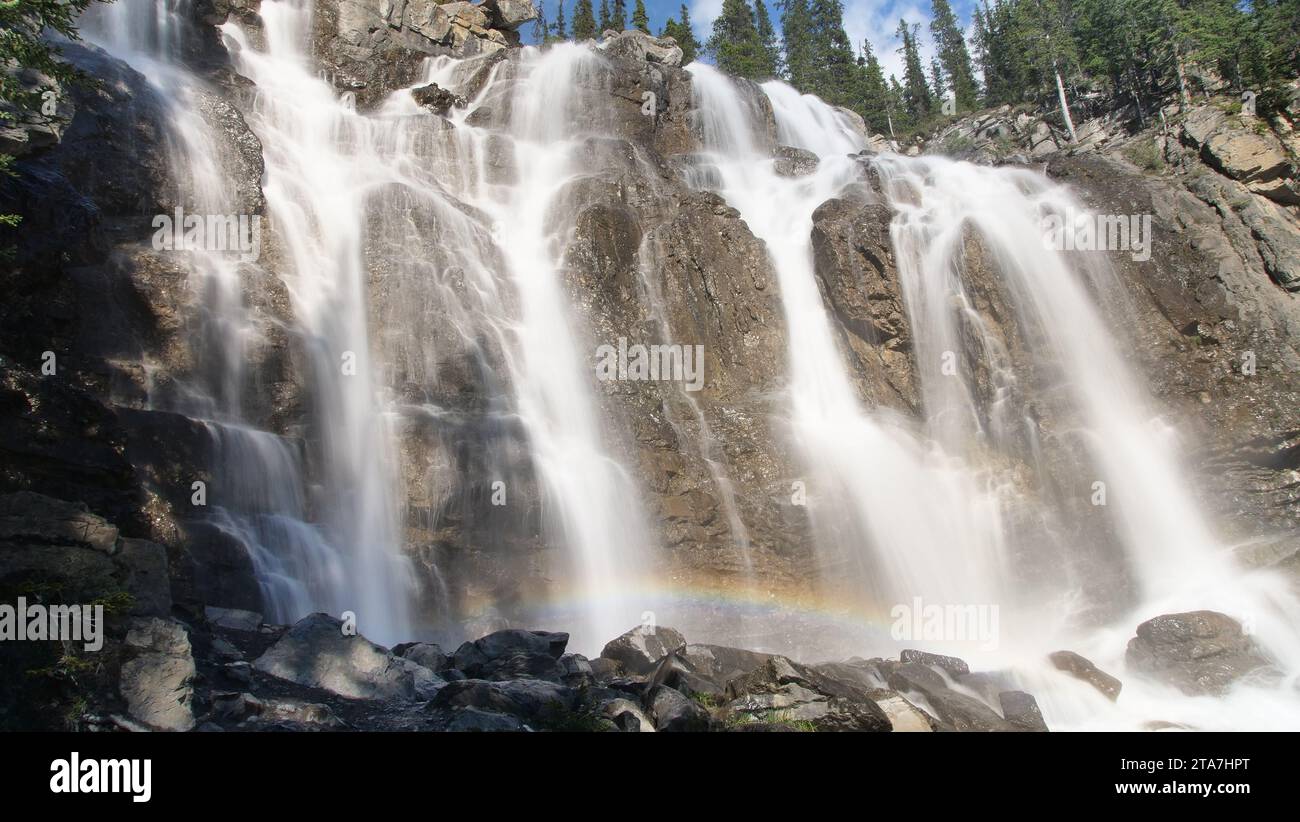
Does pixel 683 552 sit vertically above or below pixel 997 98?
below

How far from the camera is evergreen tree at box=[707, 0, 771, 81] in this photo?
201 ft

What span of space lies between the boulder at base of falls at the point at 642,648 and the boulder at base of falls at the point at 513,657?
118 cm

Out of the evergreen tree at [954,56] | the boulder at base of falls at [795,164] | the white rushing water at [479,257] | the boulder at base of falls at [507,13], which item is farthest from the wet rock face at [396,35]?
the evergreen tree at [954,56]

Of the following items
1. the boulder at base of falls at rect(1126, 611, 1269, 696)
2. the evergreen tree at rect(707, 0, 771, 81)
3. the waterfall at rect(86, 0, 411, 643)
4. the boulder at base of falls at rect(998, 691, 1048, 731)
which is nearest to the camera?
the boulder at base of falls at rect(998, 691, 1048, 731)

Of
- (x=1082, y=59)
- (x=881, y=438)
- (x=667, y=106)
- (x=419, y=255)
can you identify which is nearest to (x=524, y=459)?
(x=419, y=255)

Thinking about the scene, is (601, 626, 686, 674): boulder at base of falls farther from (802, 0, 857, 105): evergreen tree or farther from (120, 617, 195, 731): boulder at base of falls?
(802, 0, 857, 105): evergreen tree

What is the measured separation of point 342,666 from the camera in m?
11.3

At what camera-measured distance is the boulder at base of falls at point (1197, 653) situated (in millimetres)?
16344

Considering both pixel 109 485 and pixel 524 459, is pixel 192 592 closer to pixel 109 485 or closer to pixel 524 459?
pixel 109 485

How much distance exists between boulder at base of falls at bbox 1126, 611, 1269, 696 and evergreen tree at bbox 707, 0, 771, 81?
49.4 meters

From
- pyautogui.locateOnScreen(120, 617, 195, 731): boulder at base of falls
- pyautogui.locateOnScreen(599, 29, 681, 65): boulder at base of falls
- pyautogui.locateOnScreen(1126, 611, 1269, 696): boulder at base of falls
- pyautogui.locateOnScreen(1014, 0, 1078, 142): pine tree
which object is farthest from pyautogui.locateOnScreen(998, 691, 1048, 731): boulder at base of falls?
pyautogui.locateOnScreen(1014, 0, 1078, 142): pine tree

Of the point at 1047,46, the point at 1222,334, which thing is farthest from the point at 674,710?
the point at 1047,46
